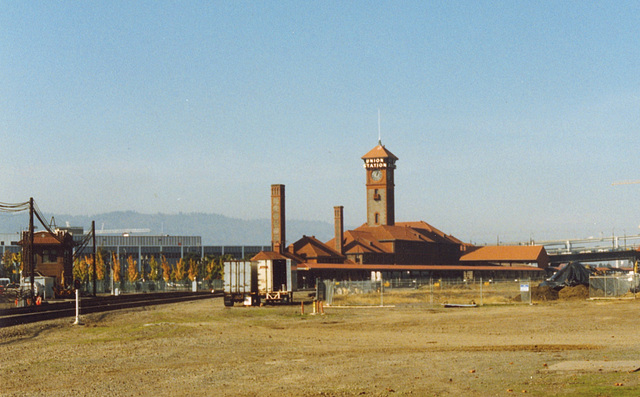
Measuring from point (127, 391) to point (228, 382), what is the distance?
2.64m

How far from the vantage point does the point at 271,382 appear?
2023 centimetres

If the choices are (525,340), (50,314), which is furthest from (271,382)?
(50,314)

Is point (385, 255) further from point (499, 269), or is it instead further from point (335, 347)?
point (335, 347)

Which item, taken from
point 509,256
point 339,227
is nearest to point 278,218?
point 339,227

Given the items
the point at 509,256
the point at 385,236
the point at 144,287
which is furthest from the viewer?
the point at 509,256

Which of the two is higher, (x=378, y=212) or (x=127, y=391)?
(x=378, y=212)

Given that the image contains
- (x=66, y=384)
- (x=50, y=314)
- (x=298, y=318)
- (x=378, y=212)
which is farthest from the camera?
(x=378, y=212)

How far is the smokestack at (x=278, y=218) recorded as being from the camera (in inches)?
5123

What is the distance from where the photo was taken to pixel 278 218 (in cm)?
13050

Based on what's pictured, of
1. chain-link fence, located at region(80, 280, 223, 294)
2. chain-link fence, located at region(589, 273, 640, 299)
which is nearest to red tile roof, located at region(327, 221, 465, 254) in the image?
chain-link fence, located at region(80, 280, 223, 294)

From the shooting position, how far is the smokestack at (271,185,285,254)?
130m

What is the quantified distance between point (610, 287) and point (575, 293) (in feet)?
10.6

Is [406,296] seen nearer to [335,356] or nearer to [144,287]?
[335,356]

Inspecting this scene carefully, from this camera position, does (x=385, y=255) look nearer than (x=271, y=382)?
No
